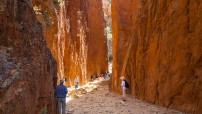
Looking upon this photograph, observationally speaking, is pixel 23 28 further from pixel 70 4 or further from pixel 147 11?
pixel 70 4

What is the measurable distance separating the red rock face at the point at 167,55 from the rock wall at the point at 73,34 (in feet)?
20.8

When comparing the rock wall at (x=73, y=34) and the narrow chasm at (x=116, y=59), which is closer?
the narrow chasm at (x=116, y=59)

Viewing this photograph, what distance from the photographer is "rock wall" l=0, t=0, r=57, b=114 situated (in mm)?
4617

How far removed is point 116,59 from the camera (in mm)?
21000

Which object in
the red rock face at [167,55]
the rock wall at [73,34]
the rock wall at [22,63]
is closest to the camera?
the rock wall at [22,63]

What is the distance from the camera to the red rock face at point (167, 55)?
1026 cm

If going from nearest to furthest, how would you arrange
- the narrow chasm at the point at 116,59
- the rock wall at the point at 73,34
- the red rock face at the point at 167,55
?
1. the narrow chasm at the point at 116,59
2. the red rock face at the point at 167,55
3. the rock wall at the point at 73,34

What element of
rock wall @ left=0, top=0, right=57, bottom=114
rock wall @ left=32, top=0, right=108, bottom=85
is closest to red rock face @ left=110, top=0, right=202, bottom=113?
rock wall @ left=0, top=0, right=57, bottom=114

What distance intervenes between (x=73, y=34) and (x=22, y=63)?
71.2 feet

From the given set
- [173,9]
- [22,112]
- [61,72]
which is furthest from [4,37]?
[61,72]

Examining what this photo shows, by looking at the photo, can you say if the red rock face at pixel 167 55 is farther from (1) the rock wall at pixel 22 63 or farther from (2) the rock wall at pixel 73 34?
(2) the rock wall at pixel 73 34

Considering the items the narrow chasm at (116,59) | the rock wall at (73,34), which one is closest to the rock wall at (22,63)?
the narrow chasm at (116,59)

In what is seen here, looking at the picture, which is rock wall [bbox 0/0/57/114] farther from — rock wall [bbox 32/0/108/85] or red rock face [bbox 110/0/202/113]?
rock wall [bbox 32/0/108/85]

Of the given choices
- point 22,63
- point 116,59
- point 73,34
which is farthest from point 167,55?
point 73,34
